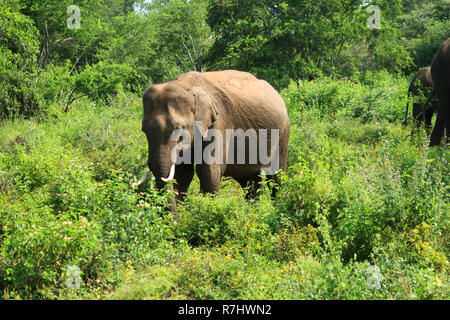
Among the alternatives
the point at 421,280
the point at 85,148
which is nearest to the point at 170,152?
the point at 421,280

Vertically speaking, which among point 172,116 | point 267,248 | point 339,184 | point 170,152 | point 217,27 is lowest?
point 267,248

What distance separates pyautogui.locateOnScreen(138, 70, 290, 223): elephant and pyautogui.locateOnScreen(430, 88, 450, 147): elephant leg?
276 cm

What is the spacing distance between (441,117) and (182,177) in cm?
490

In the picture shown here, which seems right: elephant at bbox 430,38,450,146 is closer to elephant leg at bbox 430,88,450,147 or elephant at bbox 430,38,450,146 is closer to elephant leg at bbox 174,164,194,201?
elephant leg at bbox 430,88,450,147

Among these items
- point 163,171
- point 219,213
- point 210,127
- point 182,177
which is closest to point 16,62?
point 182,177

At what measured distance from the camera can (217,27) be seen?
22188 mm

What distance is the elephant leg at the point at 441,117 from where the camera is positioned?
9227mm

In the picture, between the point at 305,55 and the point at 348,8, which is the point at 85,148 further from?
the point at 348,8

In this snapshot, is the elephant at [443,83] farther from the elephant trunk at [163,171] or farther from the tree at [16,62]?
the tree at [16,62]

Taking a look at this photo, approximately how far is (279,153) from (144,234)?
3752 mm

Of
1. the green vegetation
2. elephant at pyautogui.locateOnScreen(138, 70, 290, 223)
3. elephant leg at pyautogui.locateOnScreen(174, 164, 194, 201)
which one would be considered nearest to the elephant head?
elephant at pyautogui.locateOnScreen(138, 70, 290, 223)

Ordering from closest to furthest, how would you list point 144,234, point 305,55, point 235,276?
point 235,276 < point 144,234 < point 305,55

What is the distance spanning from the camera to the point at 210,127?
23.8 ft

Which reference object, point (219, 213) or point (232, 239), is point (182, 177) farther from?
point (232, 239)
